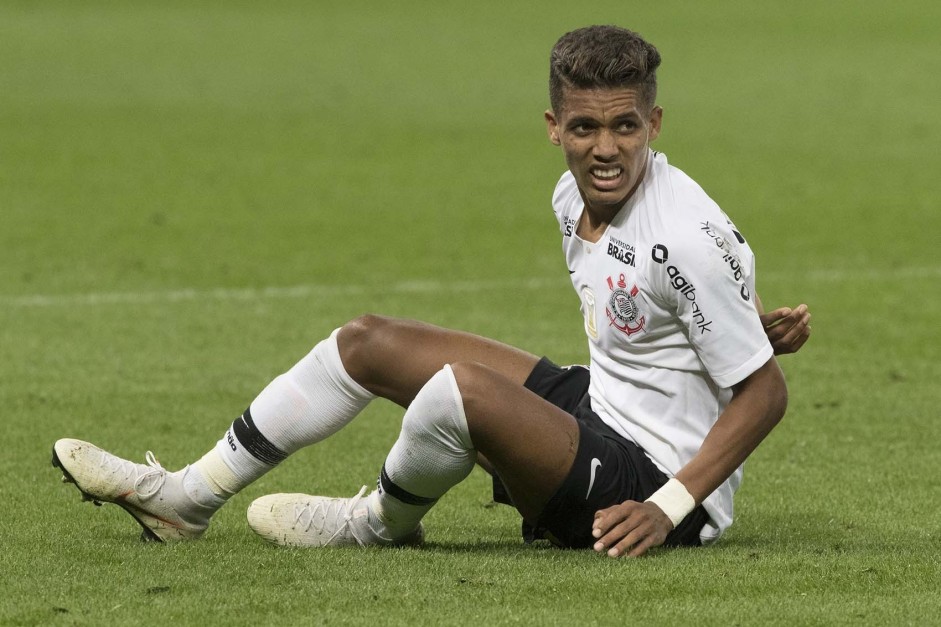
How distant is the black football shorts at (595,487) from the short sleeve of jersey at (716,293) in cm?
37

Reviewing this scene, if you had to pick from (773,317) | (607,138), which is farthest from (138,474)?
(773,317)

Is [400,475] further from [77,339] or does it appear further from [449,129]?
[449,129]

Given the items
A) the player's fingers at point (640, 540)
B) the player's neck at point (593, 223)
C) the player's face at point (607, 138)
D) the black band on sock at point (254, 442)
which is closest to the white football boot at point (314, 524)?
the black band on sock at point (254, 442)

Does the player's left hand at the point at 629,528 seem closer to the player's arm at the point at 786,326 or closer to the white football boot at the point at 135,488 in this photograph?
the player's arm at the point at 786,326

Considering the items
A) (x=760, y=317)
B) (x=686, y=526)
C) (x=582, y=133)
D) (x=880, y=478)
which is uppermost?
(x=582, y=133)

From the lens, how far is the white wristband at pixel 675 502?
4363 mm

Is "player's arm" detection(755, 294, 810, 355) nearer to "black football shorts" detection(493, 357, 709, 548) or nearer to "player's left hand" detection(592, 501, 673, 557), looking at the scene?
"black football shorts" detection(493, 357, 709, 548)

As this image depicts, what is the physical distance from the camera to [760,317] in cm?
464

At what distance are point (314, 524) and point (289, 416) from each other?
32 centimetres

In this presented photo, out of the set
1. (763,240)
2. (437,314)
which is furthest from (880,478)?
(763,240)

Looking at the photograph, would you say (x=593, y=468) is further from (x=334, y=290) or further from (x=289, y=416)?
(x=334, y=290)

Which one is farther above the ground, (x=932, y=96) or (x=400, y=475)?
(x=400, y=475)

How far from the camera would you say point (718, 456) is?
172 inches

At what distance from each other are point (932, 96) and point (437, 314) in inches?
579
